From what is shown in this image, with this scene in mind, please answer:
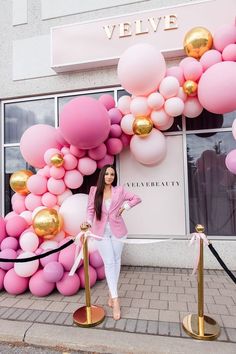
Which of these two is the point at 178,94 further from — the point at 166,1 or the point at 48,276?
the point at 48,276

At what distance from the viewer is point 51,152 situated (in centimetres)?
418

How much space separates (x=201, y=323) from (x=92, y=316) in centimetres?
117

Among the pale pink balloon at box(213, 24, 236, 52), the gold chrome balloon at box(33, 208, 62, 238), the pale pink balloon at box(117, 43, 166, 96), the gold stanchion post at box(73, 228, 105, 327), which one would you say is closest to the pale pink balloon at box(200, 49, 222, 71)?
the pale pink balloon at box(213, 24, 236, 52)

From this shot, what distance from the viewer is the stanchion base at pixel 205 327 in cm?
Answer: 271

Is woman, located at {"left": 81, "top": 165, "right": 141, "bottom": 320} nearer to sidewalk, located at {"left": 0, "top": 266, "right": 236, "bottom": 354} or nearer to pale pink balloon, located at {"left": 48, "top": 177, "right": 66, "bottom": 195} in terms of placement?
sidewalk, located at {"left": 0, "top": 266, "right": 236, "bottom": 354}

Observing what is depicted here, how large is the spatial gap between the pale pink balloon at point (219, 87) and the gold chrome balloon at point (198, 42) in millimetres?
484

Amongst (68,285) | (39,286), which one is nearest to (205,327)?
(68,285)

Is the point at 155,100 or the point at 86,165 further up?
the point at 155,100

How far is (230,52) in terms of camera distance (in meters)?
3.86

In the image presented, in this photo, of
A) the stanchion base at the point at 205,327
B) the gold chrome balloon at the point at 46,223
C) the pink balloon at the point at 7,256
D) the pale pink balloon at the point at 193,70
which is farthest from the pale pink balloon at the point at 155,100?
the pink balloon at the point at 7,256

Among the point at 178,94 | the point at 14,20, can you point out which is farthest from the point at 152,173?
the point at 14,20

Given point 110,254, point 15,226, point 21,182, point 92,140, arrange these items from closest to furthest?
point 110,254, point 92,140, point 15,226, point 21,182

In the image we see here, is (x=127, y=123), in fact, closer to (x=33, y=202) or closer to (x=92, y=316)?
(x=33, y=202)

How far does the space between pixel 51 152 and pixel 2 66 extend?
9.04 ft
